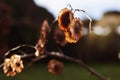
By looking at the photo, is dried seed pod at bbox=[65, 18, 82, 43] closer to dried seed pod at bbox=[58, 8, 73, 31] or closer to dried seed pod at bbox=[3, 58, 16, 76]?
dried seed pod at bbox=[58, 8, 73, 31]

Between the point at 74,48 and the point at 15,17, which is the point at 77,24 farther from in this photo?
the point at 15,17

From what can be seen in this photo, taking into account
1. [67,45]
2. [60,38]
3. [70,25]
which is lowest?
[67,45]

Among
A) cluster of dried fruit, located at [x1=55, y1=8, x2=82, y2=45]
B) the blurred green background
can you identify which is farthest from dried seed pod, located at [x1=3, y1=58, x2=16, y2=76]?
the blurred green background

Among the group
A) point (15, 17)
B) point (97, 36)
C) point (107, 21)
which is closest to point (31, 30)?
point (15, 17)

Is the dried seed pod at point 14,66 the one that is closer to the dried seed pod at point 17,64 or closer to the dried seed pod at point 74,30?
the dried seed pod at point 17,64

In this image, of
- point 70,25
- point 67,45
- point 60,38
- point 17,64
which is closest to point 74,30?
point 70,25

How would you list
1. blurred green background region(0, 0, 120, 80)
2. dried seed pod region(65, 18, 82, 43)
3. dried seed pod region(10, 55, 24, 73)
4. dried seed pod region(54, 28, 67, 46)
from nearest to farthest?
dried seed pod region(65, 18, 82, 43), dried seed pod region(10, 55, 24, 73), dried seed pod region(54, 28, 67, 46), blurred green background region(0, 0, 120, 80)

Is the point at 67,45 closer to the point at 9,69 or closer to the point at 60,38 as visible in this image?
the point at 60,38
